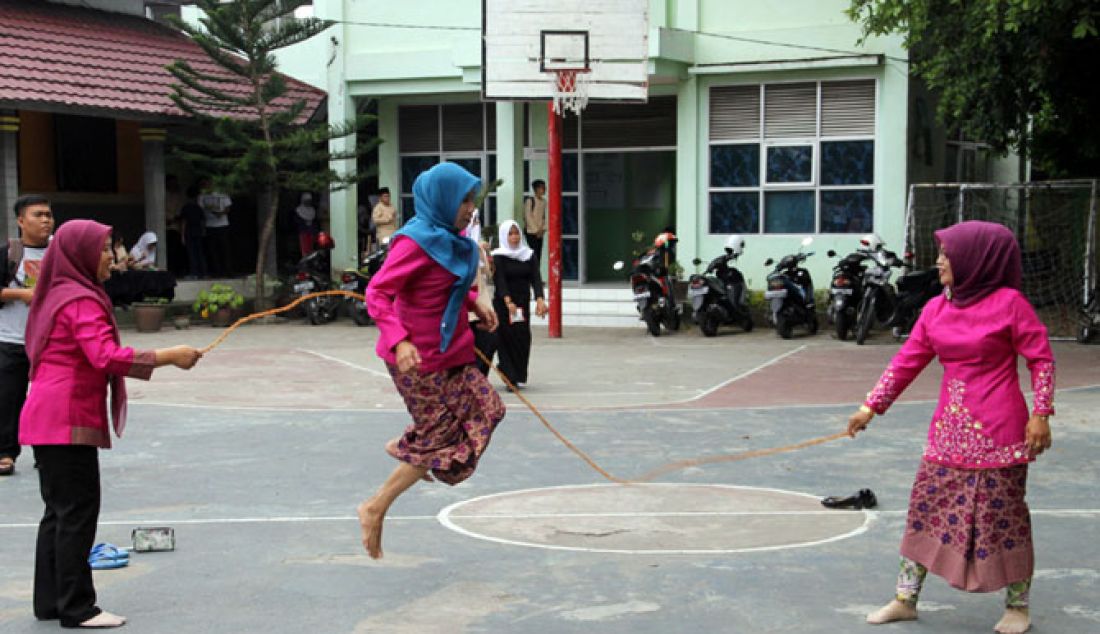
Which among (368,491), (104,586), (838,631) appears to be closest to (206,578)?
(104,586)

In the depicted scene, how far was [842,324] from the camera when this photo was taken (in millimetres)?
17938

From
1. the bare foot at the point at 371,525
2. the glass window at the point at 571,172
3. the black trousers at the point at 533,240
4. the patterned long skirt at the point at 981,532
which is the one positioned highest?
the glass window at the point at 571,172

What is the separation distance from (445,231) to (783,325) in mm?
12706

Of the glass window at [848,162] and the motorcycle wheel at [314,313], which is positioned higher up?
the glass window at [848,162]

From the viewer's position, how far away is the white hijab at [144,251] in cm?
2117

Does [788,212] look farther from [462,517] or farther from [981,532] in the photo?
[981,532]

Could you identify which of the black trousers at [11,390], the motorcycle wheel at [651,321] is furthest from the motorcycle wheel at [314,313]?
the black trousers at [11,390]

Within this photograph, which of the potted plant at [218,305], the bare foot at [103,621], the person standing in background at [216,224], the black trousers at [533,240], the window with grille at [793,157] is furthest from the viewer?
the person standing in background at [216,224]

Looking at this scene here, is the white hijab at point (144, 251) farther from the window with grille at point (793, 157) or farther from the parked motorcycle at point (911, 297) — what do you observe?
the parked motorcycle at point (911, 297)

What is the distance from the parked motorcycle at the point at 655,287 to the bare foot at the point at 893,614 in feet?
44.2

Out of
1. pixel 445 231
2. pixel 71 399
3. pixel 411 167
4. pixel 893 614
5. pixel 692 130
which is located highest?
pixel 692 130

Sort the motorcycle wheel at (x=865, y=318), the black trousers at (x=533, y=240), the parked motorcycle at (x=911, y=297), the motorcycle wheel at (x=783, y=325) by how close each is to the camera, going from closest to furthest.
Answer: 1. the motorcycle wheel at (x=865, y=318)
2. the parked motorcycle at (x=911, y=297)
3. the motorcycle wheel at (x=783, y=325)
4. the black trousers at (x=533, y=240)

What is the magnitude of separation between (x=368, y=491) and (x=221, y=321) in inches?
566

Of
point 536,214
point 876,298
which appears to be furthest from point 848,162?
point 536,214
